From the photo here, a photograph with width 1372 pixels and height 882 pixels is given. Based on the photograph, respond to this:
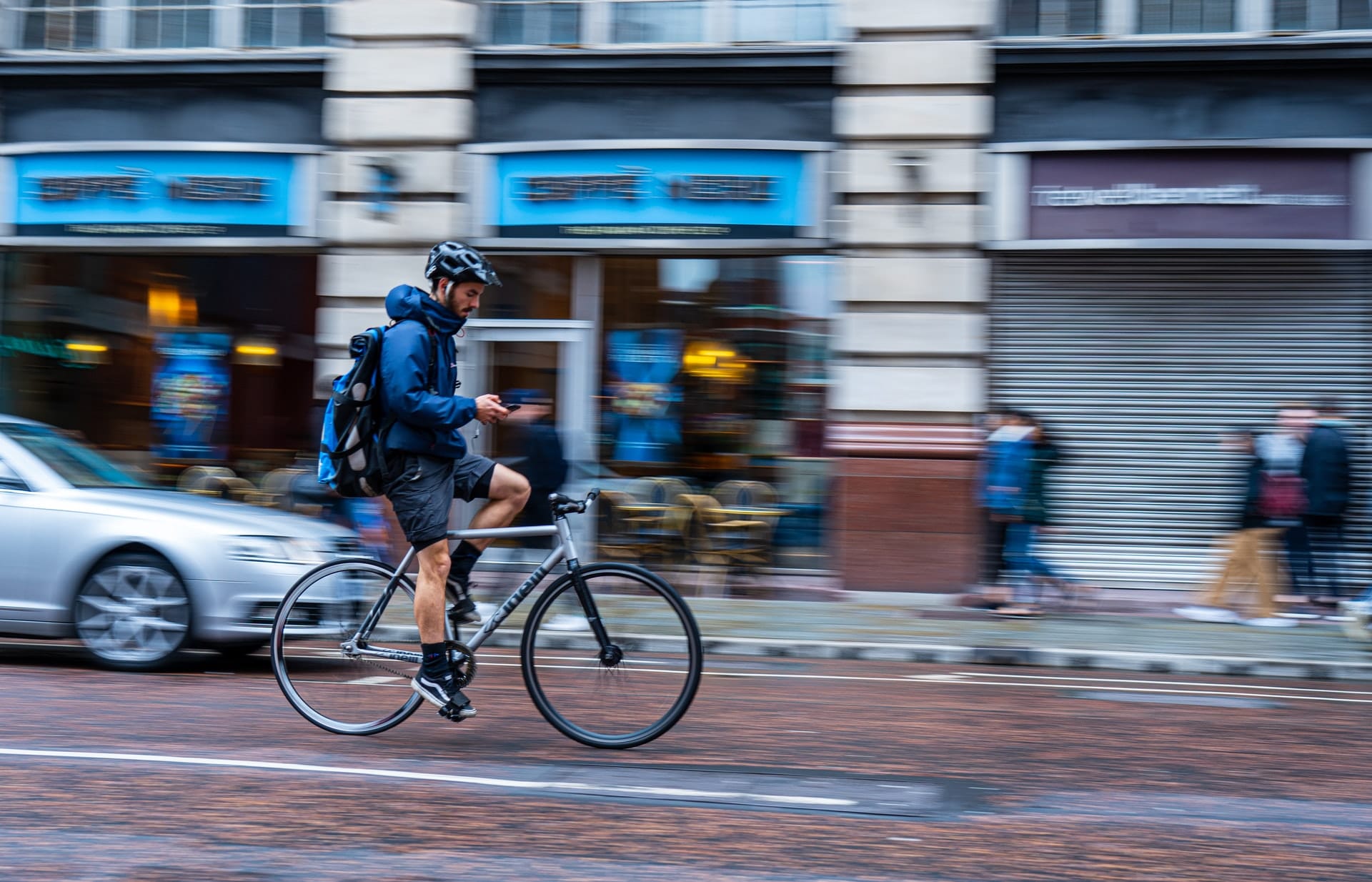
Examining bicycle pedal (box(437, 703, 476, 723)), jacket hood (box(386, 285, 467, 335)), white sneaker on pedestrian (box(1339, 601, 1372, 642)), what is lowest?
white sneaker on pedestrian (box(1339, 601, 1372, 642))

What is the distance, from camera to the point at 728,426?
14.2 m

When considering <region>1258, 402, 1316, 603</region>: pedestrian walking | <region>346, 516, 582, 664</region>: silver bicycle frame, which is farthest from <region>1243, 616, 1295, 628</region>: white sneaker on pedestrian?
<region>346, 516, 582, 664</region>: silver bicycle frame

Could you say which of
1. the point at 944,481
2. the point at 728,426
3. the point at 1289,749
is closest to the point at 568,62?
the point at 728,426

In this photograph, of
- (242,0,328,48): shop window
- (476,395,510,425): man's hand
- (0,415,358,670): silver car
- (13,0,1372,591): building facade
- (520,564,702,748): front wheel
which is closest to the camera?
(476,395,510,425): man's hand

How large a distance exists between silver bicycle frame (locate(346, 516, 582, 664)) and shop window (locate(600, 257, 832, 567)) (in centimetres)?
798

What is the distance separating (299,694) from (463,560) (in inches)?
36.2

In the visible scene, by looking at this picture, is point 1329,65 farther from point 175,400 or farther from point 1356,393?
point 175,400

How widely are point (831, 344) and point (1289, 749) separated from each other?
7774 millimetres

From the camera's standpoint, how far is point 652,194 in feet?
46.0

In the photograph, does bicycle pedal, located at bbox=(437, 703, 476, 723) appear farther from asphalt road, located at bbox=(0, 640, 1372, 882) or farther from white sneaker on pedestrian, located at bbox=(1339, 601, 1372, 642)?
white sneaker on pedestrian, located at bbox=(1339, 601, 1372, 642)

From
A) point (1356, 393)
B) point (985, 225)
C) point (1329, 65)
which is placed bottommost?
point (1356, 393)

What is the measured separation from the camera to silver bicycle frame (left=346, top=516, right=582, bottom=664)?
18.6 ft

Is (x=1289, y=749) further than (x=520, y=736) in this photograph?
Yes

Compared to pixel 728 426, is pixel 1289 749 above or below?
below
